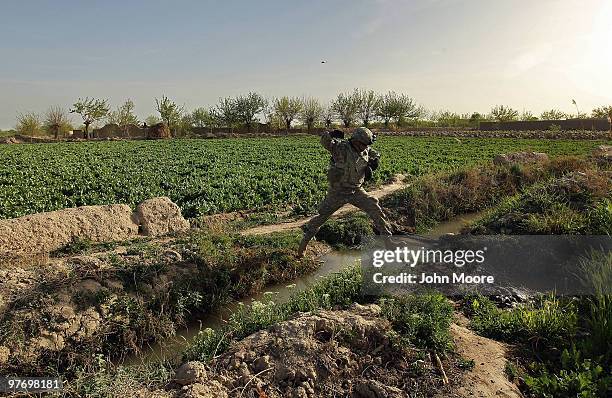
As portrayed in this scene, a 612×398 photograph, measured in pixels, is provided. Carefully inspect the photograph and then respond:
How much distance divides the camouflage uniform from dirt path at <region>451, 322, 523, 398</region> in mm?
2883

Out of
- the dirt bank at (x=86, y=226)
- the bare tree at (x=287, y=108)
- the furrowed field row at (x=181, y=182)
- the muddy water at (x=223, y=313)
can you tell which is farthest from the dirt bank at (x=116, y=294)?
the bare tree at (x=287, y=108)

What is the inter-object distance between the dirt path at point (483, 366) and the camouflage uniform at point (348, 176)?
2.88 metres

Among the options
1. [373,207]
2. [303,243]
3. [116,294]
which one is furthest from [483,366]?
[116,294]

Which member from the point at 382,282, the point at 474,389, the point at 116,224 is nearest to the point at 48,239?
the point at 116,224

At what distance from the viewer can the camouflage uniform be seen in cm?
672

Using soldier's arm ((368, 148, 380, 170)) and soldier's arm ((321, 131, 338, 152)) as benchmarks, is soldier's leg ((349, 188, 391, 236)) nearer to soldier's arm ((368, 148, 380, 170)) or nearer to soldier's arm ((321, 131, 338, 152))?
soldier's arm ((368, 148, 380, 170))

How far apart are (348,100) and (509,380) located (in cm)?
6013

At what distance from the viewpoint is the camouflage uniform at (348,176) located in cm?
672

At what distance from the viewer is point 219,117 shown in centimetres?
6056

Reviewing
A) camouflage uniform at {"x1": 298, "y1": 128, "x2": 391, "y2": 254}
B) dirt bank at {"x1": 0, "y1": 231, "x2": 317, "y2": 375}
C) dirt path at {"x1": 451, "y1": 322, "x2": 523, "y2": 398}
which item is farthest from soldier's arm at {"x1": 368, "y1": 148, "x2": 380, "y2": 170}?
dirt path at {"x1": 451, "y1": 322, "x2": 523, "y2": 398}

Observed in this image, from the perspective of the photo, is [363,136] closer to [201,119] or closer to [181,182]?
[181,182]

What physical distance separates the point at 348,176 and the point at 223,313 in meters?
3.19

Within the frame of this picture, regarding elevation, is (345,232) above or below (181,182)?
below

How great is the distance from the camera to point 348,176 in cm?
679
